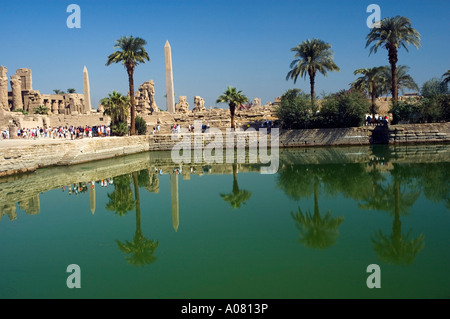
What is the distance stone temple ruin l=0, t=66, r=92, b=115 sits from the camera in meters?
43.0

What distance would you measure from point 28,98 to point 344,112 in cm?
4165

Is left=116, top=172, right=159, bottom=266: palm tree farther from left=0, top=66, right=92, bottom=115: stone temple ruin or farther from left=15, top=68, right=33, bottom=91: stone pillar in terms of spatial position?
left=15, top=68, right=33, bottom=91: stone pillar

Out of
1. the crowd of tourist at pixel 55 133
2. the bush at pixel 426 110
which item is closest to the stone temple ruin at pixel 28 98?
the crowd of tourist at pixel 55 133

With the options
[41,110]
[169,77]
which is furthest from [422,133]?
[41,110]

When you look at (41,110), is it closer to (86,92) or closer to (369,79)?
(86,92)

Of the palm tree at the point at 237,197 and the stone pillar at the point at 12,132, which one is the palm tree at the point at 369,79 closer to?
the palm tree at the point at 237,197

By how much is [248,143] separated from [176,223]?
18926 mm

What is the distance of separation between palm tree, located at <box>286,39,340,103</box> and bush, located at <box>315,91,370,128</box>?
2608 millimetres

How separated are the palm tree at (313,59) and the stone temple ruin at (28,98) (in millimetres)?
27907

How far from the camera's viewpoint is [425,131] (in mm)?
26000

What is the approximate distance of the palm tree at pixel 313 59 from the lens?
92.8ft

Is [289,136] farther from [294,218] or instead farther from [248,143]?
[294,218]

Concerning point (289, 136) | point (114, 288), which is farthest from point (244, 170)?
point (114, 288)

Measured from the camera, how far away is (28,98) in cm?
4831
